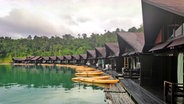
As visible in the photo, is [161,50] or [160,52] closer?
[161,50]

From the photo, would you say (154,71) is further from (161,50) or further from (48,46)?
(48,46)

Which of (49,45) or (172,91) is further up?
(49,45)

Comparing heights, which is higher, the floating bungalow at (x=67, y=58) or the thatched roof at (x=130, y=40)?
the thatched roof at (x=130, y=40)

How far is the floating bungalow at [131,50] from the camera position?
62.0 feet

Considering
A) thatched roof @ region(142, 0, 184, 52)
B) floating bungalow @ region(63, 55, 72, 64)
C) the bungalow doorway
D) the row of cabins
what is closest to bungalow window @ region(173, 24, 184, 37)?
the row of cabins

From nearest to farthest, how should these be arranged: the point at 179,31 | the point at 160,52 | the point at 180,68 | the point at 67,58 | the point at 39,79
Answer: the point at 179,31 → the point at 180,68 → the point at 160,52 → the point at 39,79 → the point at 67,58

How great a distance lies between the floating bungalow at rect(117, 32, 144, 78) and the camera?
18891 mm

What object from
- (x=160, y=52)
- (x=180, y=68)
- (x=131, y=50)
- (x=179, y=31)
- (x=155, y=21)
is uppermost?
(x=155, y=21)

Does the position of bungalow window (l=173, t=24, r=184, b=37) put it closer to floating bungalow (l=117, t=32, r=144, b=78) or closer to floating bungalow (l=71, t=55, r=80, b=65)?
floating bungalow (l=117, t=32, r=144, b=78)

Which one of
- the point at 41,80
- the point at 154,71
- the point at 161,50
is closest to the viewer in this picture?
the point at 161,50

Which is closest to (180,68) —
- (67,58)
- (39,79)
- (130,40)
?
(130,40)

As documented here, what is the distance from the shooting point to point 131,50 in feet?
69.9

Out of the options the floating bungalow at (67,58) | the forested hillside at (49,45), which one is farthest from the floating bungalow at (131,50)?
the forested hillside at (49,45)

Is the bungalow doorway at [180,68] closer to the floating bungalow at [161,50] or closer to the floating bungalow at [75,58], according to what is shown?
the floating bungalow at [161,50]
